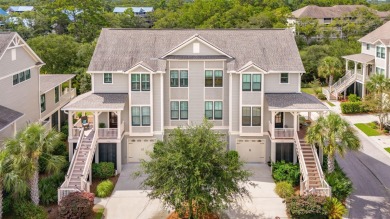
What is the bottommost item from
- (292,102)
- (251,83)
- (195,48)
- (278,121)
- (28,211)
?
(28,211)

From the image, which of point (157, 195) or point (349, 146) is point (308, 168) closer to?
point (349, 146)

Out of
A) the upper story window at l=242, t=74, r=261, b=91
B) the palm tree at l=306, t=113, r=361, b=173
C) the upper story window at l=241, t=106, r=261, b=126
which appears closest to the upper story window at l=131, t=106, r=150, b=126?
the upper story window at l=241, t=106, r=261, b=126

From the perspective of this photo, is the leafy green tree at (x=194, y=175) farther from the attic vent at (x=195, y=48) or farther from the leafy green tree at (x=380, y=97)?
the leafy green tree at (x=380, y=97)

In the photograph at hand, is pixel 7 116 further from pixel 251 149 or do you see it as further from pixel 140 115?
pixel 251 149

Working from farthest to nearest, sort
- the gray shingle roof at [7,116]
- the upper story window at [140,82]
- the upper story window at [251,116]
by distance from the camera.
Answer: the upper story window at [251,116]
the upper story window at [140,82]
the gray shingle roof at [7,116]

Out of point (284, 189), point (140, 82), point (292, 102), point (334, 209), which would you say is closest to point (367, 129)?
point (292, 102)

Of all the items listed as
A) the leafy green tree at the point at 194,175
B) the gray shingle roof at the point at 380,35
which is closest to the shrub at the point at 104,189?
the leafy green tree at the point at 194,175
